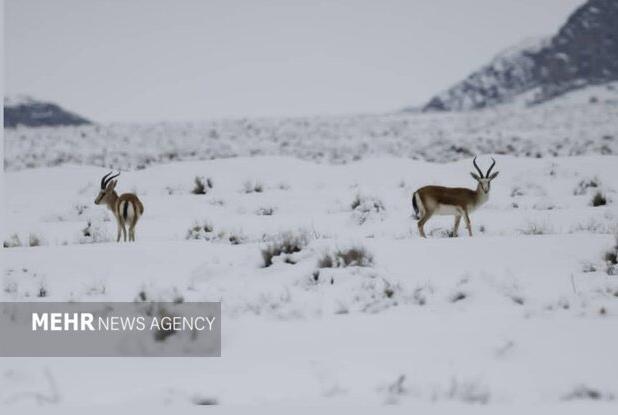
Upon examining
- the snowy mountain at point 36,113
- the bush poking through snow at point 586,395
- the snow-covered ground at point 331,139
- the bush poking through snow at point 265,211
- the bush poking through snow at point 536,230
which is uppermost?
the snowy mountain at point 36,113

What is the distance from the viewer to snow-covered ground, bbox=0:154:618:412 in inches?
173

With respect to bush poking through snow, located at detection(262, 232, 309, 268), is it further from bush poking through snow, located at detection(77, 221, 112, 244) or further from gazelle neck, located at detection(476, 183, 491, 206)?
bush poking through snow, located at detection(77, 221, 112, 244)

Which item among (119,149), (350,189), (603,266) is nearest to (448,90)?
(119,149)

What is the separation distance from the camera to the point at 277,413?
4.05m

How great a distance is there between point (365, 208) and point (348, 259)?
5549mm

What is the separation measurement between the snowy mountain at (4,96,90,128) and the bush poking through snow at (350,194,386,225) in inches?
3197

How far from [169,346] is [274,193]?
10400mm

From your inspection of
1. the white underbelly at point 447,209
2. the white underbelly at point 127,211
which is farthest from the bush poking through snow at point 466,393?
the white underbelly at point 127,211

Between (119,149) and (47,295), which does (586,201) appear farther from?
(119,149)

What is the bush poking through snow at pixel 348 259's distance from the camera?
7281mm

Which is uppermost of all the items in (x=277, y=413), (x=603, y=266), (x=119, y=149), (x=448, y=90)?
(x=448, y=90)

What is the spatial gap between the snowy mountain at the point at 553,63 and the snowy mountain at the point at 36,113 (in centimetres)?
5972

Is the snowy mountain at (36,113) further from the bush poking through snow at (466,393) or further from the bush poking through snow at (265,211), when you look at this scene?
the bush poking through snow at (466,393)

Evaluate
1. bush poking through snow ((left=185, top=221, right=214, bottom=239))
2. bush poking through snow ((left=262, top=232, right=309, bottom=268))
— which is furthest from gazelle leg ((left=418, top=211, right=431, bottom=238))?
bush poking through snow ((left=185, top=221, right=214, bottom=239))
